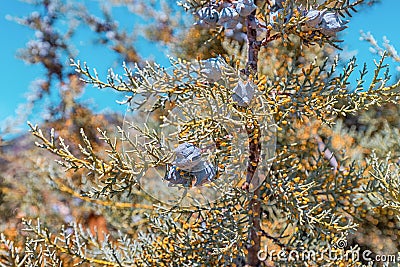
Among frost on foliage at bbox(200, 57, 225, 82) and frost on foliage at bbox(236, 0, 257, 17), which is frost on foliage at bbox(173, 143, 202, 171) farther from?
frost on foliage at bbox(236, 0, 257, 17)

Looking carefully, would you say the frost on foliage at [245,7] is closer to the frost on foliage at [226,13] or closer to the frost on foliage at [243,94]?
the frost on foliage at [226,13]

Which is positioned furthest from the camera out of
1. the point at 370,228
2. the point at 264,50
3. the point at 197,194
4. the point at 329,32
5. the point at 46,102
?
the point at 46,102

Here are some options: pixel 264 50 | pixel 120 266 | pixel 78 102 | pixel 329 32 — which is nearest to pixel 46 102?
pixel 78 102

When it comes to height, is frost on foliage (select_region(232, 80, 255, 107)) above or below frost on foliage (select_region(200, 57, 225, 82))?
below

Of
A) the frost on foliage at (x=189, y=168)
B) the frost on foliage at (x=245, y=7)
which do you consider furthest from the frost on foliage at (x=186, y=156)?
the frost on foliage at (x=245, y=7)

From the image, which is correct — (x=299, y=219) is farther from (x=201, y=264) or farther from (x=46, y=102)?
(x=46, y=102)

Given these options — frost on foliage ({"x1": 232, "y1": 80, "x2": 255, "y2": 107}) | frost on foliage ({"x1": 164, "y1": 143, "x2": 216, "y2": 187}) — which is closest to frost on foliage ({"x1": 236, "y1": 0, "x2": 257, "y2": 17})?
frost on foliage ({"x1": 232, "y1": 80, "x2": 255, "y2": 107})

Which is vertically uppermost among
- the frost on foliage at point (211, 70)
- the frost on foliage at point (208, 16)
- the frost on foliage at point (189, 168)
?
the frost on foliage at point (208, 16)
